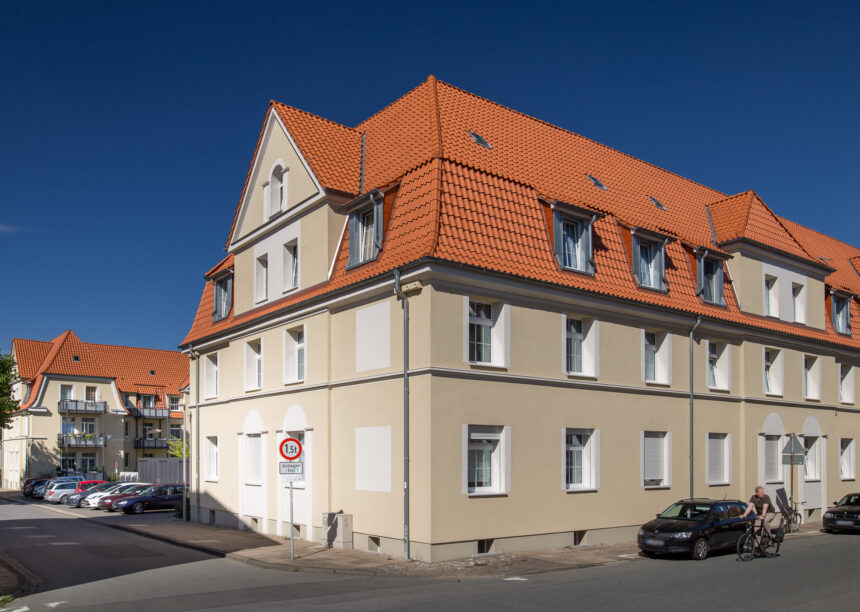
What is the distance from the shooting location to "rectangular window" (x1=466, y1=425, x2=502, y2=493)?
18.9 meters

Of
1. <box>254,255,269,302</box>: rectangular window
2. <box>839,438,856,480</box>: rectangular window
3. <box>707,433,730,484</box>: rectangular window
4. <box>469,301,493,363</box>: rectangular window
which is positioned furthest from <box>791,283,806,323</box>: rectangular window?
<box>254,255,269,302</box>: rectangular window

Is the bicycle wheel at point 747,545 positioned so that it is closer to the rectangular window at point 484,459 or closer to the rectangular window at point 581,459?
the rectangular window at point 581,459

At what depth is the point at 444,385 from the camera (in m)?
18.3

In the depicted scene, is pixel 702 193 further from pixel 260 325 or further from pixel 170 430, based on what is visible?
pixel 170 430

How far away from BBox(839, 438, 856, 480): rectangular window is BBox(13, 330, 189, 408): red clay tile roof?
206ft

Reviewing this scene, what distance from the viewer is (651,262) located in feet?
81.9

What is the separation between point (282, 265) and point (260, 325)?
7.19 ft

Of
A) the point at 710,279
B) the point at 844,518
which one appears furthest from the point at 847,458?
the point at 710,279

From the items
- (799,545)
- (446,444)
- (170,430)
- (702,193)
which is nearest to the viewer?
(446,444)

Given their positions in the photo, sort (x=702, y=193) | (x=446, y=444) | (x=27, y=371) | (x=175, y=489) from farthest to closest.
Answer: (x=27, y=371) → (x=175, y=489) → (x=702, y=193) → (x=446, y=444)

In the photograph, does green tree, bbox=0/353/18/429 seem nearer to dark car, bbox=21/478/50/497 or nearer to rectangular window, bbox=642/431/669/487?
dark car, bbox=21/478/50/497

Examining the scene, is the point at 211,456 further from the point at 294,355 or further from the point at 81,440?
the point at 81,440

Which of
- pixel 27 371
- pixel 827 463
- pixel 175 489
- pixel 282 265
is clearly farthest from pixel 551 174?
pixel 27 371

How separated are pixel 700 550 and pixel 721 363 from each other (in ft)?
31.9
